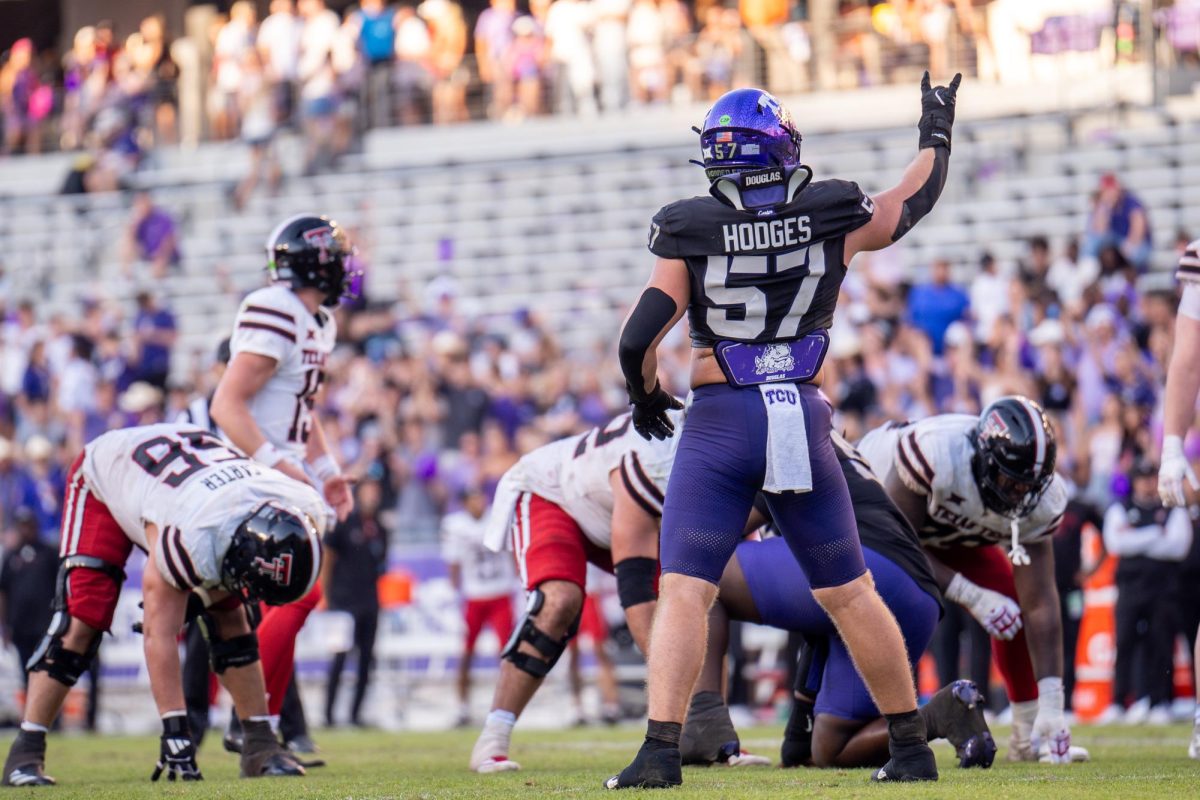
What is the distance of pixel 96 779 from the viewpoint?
25.6 feet

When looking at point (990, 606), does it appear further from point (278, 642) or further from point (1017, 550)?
point (278, 642)

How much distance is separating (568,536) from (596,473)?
296 mm

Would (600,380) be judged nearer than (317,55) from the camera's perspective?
Yes

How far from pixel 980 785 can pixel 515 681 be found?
2.32 meters

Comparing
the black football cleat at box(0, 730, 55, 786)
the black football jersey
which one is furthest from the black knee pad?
the black football jersey

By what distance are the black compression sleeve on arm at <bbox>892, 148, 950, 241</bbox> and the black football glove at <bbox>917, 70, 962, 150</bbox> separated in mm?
40

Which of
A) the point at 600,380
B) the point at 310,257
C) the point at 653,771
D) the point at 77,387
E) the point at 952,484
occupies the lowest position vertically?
the point at 653,771

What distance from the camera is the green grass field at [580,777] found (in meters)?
5.76

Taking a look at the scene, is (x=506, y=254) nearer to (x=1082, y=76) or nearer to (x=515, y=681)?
(x=1082, y=76)

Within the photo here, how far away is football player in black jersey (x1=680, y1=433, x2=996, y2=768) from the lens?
696 centimetres

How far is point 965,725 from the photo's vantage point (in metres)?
6.90

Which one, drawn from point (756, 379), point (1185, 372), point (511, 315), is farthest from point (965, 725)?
point (511, 315)

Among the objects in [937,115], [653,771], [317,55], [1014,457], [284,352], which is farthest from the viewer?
[317,55]

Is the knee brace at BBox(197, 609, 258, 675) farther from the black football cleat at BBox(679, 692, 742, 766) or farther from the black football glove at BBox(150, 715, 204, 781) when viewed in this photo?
the black football cleat at BBox(679, 692, 742, 766)
